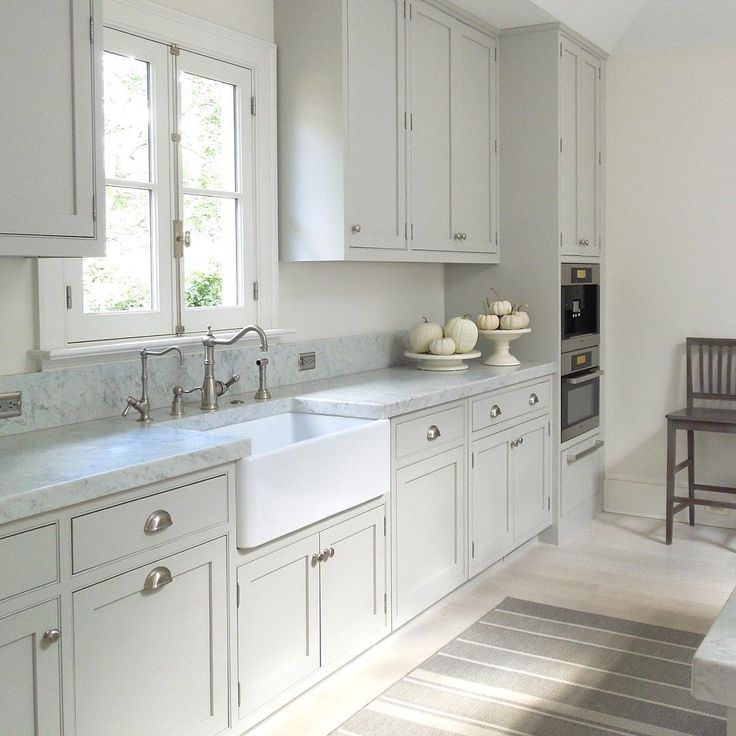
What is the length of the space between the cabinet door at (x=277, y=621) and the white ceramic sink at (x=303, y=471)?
97mm

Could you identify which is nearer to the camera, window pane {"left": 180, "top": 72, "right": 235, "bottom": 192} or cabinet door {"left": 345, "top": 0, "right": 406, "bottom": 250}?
window pane {"left": 180, "top": 72, "right": 235, "bottom": 192}

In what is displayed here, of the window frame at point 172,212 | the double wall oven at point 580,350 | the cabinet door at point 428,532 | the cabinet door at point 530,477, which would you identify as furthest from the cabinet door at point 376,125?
the double wall oven at point 580,350

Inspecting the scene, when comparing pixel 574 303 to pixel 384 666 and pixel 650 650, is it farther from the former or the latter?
pixel 384 666

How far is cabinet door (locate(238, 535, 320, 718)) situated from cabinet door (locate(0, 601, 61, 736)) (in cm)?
63

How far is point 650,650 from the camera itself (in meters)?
3.30

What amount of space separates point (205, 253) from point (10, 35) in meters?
1.23

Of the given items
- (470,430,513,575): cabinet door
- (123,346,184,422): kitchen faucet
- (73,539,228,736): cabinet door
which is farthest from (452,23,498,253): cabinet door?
(73,539,228,736): cabinet door

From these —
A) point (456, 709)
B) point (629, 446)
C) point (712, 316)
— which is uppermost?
point (712, 316)

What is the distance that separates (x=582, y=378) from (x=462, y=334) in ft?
3.02

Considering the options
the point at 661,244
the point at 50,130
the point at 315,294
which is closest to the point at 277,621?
the point at 50,130

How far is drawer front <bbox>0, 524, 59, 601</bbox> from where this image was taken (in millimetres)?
1856

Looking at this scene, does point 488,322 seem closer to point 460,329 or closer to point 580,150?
point 460,329

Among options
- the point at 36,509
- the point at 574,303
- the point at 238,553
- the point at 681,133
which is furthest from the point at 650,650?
the point at 681,133

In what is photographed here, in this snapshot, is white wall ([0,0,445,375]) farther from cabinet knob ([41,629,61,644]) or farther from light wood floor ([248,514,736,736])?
light wood floor ([248,514,736,736])
